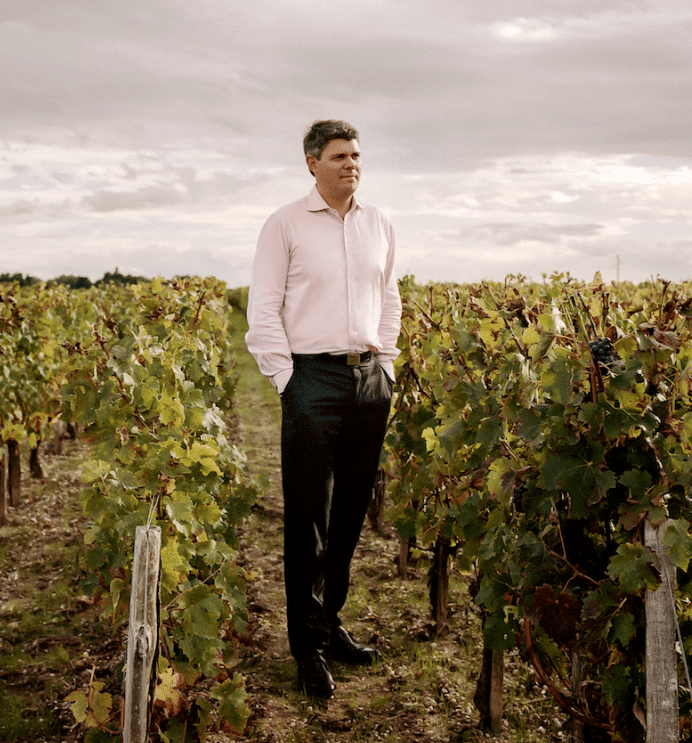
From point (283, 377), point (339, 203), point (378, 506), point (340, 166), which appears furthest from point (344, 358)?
point (378, 506)

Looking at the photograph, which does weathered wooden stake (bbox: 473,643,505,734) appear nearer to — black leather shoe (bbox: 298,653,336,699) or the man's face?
black leather shoe (bbox: 298,653,336,699)

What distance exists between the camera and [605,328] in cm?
255

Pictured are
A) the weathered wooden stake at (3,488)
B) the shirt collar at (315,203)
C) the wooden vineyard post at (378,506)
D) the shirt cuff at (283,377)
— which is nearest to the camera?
the shirt cuff at (283,377)

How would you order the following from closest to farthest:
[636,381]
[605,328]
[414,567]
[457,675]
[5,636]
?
[636,381]
[605,328]
[457,675]
[5,636]
[414,567]

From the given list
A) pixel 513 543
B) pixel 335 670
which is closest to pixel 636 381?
pixel 513 543

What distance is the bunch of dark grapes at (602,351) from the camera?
88.6 inches

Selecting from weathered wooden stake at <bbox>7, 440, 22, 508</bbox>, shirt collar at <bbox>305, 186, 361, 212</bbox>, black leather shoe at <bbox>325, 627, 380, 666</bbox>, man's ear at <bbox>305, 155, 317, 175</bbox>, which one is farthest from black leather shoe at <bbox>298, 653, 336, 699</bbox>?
weathered wooden stake at <bbox>7, 440, 22, 508</bbox>

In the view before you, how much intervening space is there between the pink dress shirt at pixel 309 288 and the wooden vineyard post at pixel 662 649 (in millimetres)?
1625

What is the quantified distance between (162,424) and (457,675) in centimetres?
200

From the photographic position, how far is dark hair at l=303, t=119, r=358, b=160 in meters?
3.36

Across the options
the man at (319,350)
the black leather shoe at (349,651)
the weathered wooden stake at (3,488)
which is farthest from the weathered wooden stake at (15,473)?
the man at (319,350)

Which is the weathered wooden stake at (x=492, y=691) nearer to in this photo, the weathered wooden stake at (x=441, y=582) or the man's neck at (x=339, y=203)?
the weathered wooden stake at (x=441, y=582)

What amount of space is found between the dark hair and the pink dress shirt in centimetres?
20

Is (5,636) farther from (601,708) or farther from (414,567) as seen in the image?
(601,708)
